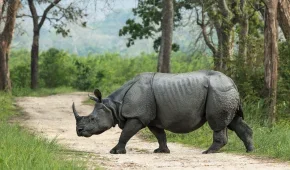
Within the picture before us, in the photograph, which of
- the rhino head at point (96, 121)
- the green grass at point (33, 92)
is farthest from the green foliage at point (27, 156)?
the green grass at point (33, 92)

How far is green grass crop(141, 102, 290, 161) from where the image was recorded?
35.2 feet

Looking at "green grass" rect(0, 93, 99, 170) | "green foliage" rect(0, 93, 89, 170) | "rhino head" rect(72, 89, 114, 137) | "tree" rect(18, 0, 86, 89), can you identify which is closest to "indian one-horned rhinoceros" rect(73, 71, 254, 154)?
"rhino head" rect(72, 89, 114, 137)

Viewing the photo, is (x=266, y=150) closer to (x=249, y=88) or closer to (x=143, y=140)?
(x=143, y=140)

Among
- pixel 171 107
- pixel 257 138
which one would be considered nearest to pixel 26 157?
pixel 171 107

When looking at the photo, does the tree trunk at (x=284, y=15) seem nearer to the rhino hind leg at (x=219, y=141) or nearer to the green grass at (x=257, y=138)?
the green grass at (x=257, y=138)

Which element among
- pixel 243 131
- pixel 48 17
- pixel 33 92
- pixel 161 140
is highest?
pixel 48 17

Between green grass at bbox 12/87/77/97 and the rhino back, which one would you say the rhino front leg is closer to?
the rhino back

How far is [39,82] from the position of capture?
122 ft

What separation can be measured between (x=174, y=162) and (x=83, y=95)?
20637 mm

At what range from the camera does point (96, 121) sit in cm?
1144

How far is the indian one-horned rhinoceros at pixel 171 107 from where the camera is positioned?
11.3 m

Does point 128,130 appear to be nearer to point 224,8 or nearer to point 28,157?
point 28,157

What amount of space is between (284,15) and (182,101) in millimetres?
6141

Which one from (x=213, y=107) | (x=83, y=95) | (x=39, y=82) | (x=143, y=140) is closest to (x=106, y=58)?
(x=39, y=82)
